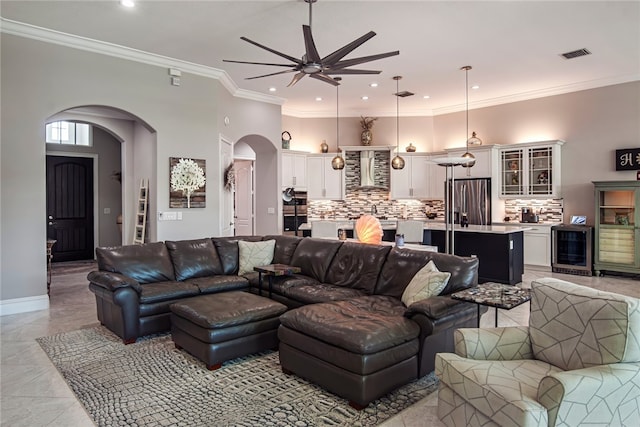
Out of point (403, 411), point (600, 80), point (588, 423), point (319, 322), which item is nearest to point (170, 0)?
point (319, 322)

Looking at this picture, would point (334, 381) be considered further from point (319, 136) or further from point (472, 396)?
point (319, 136)

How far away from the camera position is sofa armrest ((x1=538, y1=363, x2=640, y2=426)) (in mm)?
1814

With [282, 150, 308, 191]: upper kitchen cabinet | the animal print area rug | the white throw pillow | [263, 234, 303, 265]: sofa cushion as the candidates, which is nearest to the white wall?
[263, 234, 303, 265]: sofa cushion

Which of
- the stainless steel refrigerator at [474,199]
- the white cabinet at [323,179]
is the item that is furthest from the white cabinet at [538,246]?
the white cabinet at [323,179]

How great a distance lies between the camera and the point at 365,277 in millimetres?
4164

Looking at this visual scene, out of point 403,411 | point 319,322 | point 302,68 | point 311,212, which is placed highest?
point 302,68

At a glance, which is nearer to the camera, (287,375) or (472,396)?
(472,396)

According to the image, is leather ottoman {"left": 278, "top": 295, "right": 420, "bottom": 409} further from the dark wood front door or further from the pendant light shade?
the dark wood front door

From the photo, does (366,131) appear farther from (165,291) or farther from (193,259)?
(165,291)

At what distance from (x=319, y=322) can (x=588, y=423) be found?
1642 mm

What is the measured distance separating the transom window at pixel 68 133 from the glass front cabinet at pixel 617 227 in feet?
35.2

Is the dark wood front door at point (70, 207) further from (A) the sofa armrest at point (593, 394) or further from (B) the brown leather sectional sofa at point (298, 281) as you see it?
(A) the sofa armrest at point (593, 394)

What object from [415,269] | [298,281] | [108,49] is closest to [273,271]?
[298,281]

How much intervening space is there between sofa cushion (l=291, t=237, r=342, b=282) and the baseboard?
3.28 m
